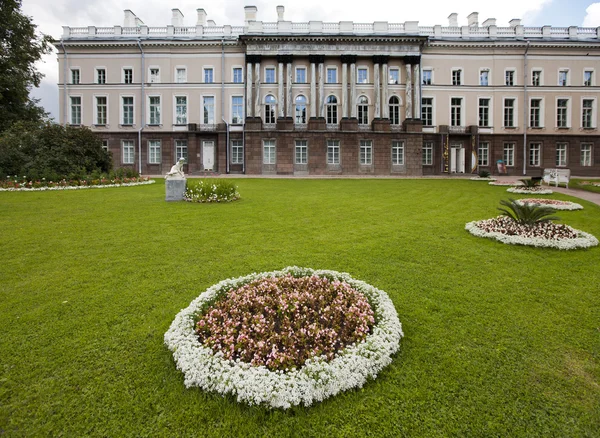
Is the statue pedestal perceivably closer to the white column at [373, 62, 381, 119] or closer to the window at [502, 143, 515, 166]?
the white column at [373, 62, 381, 119]

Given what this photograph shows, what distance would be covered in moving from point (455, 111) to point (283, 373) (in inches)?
1710

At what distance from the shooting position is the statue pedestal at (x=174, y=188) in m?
Answer: 14.9

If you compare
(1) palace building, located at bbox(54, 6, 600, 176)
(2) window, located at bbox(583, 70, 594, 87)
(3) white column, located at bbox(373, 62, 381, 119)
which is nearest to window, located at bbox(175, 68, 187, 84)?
(1) palace building, located at bbox(54, 6, 600, 176)

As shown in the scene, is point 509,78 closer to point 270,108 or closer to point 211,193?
point 270,108

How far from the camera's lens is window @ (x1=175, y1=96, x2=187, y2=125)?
4062 centimetres

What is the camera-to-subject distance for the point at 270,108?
130 feet

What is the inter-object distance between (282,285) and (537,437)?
10.5ft

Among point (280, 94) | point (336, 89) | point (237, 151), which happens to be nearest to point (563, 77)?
point (336, 89)

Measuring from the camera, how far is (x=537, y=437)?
281 centimetres

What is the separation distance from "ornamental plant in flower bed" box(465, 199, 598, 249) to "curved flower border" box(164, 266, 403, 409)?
5760 millimetres

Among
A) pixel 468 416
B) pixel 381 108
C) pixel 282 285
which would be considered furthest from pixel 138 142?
pixel 468 416

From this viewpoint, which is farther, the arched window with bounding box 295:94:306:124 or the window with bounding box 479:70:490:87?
the window with bounding box 479:70:490:87

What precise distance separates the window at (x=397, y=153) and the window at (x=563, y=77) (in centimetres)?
2039

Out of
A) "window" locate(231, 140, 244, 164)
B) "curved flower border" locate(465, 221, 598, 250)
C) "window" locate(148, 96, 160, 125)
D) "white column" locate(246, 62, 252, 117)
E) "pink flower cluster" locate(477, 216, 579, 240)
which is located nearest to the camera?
"curved flower border" locate(465, 221, 598, 250)
